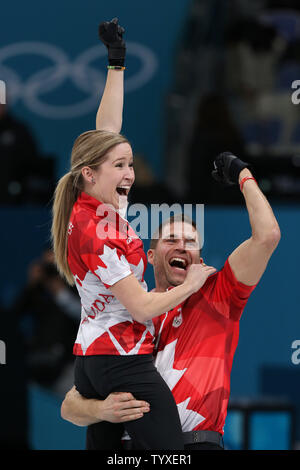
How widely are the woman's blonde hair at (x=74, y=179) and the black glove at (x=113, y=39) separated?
1.41 feet

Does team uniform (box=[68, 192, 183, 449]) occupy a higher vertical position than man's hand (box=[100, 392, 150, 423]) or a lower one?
higher

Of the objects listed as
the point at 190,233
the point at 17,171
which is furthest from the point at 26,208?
the point at 190,233

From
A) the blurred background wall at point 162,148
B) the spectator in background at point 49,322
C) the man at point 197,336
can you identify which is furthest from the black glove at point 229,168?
the spectator in background at point 49,322

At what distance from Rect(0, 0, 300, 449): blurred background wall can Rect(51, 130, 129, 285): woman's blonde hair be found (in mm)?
606

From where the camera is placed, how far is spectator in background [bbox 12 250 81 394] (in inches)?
209

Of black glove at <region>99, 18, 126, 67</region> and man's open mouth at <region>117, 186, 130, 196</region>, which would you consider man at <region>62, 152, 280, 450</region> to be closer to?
man's open mouth at <region>117, 186, 130, 196</region>

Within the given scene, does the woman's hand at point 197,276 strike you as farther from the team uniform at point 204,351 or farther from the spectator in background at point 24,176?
the spectator in background at point 24,176

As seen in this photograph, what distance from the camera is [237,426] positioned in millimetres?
4730

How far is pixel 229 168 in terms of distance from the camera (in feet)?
9.97

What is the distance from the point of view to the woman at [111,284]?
294cm

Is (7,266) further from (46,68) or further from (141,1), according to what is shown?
(141,1)

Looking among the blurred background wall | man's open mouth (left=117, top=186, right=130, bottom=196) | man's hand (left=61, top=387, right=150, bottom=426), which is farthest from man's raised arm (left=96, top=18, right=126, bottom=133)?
man's hand (left=61, top=387, right=150, bottom=426)

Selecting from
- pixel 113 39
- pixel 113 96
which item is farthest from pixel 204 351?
pixel 113 39

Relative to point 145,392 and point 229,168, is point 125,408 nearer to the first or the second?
point 145,392
